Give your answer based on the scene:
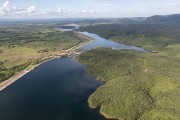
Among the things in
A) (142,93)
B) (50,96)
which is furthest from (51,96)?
(142,93)

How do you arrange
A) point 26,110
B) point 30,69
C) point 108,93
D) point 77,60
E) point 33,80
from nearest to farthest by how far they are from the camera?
point 26,110 < point 108,93 < point 33,80 < point 30,69 < point 77,60

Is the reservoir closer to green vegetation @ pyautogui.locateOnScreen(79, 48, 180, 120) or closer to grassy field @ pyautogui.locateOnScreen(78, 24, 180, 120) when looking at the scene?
green vegetation @ pyautogui.locateOnScreen(79, 48, 180, 120)

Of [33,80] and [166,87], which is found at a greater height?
[166,87]

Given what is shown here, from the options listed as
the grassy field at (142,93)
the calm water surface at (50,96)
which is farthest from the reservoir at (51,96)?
the grassy field at (142,93)

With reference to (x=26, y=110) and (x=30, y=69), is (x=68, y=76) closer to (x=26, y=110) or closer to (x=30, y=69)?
(x=30, y=69)

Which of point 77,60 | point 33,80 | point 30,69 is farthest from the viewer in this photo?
point 77,60

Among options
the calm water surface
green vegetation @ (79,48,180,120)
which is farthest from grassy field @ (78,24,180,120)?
the calm water surface

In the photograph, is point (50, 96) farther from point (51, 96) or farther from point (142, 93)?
point (142, 93)

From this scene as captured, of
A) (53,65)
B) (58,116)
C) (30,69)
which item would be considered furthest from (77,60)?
(58,116)
